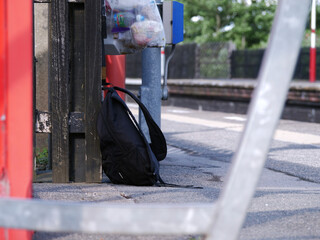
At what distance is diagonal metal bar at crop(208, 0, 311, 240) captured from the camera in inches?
53.9

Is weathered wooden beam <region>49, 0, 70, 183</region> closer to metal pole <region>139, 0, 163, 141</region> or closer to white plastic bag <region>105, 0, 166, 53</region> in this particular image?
white plastic bag <region>105, 0, 166, 53</region>

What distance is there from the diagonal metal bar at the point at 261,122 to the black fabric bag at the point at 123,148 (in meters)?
2.72

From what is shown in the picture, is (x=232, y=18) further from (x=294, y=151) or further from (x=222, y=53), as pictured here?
(x=294, y=151)

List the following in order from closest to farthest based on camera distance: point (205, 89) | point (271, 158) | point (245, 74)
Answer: point (271, 158) < point (205, 89) < point (245, 74)

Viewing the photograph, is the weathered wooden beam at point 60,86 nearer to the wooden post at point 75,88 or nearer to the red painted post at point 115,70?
the wooden post at point 75,88

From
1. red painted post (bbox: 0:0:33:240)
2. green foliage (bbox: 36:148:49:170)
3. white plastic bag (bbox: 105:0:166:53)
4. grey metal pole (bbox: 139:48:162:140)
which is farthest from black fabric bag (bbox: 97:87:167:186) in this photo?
red painted post (bbox: 0:0:33:240)

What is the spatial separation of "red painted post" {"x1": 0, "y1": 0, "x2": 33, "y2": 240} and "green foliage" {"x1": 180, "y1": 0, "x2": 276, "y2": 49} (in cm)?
2949

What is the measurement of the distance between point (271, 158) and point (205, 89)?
28.1ft

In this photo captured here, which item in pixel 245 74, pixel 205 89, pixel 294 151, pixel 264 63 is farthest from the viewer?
pixel 245 74

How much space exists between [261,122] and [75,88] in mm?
3005

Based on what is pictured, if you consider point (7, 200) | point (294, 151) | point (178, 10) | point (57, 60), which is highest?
point (178, 10)

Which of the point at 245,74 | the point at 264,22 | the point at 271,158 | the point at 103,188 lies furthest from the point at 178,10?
the point at 264,22

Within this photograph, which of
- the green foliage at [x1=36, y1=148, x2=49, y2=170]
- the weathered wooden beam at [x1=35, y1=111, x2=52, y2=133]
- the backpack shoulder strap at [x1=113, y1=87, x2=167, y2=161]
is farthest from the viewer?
the green foliage at [x1=36, y1=148, x2=49, y2=170]

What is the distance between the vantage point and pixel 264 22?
3158 centimetres
